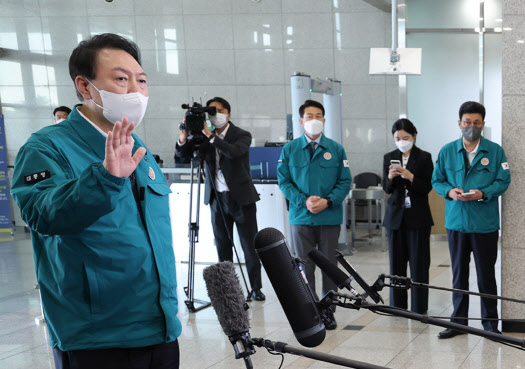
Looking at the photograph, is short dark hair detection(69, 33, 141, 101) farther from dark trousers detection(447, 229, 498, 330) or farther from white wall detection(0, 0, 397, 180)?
white wall detection(0, 0, 397, 180)

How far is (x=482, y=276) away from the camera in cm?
439

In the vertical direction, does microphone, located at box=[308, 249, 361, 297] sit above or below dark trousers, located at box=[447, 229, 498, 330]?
above

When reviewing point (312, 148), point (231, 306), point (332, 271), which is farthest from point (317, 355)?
point (312, 148)

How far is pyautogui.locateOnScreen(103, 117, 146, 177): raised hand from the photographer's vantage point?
4.52 ft

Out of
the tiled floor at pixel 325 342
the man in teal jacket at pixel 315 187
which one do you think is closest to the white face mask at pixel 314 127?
the man in teal jacket at pixel 315 187

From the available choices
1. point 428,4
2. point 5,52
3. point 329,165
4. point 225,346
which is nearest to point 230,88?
point 428,4

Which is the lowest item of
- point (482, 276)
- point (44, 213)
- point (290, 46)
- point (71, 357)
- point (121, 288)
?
point (482, 276)

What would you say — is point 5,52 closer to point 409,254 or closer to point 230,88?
point 230,88

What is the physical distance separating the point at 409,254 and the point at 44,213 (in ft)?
13.3

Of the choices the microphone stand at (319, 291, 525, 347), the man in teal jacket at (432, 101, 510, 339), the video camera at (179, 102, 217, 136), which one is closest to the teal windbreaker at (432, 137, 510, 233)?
the man in teal jacket at (432, 101, 510, 339)

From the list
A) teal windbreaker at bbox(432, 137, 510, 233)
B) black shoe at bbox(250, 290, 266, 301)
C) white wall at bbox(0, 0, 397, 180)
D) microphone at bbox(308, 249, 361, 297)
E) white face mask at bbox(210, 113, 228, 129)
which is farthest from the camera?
white wall at bbox(0, 0, 397, 180)

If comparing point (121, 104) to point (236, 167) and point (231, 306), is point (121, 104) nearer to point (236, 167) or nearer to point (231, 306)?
point (231, 306)

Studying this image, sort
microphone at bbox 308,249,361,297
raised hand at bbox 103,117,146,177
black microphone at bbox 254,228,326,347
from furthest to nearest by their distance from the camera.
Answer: microphone at bbox 308,249,361,297 < black microphone at bbox 254,228,326,347 < raised hand at bbox 103,117,146,177

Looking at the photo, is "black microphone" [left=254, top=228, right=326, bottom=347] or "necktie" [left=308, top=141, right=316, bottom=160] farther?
"necktie" [left=308, top=141, right=316, bottom=160]
